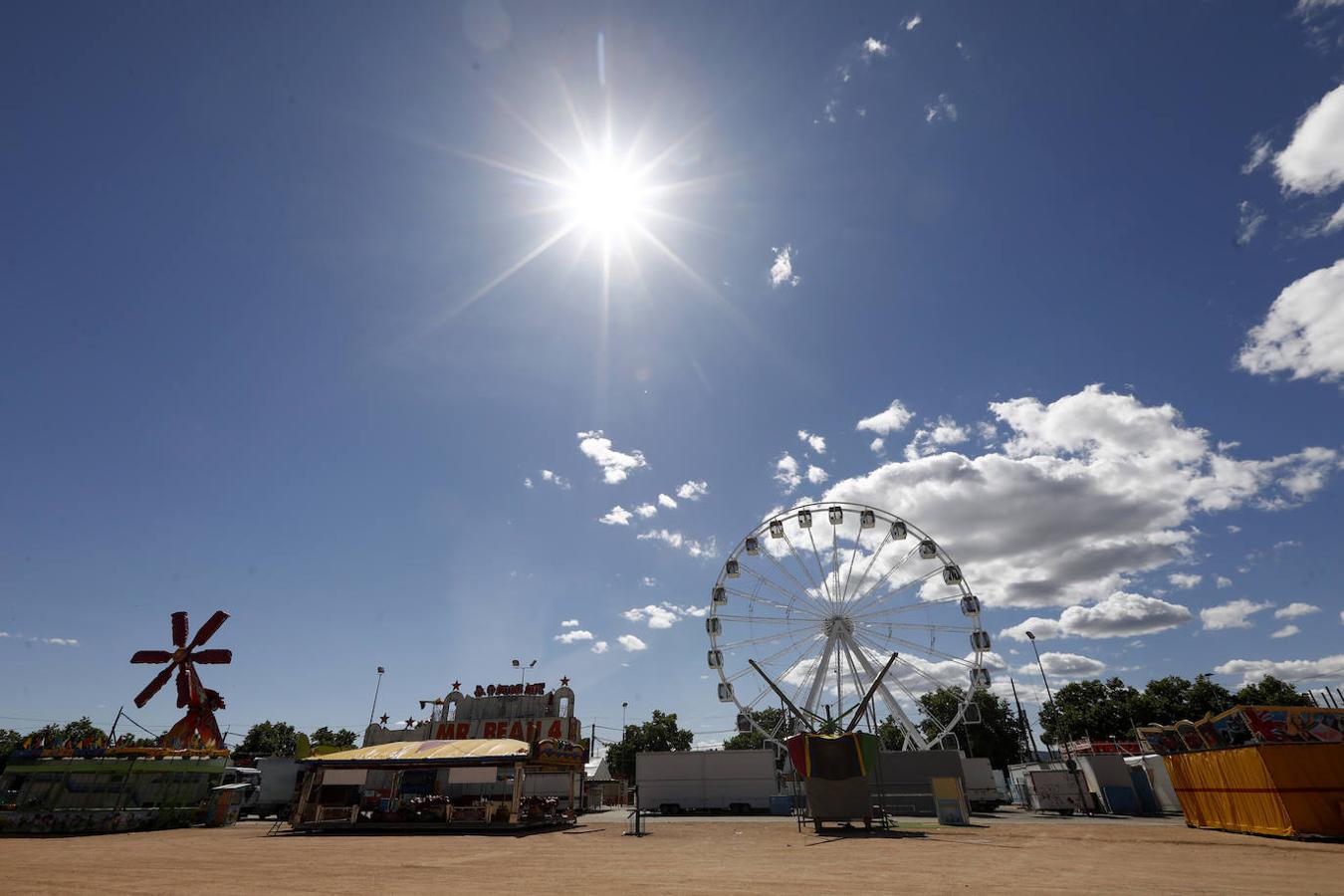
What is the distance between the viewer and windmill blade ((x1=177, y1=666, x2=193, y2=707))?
4719 centimetres

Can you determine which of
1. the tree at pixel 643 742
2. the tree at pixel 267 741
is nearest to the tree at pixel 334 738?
the tree at pixel 267 741

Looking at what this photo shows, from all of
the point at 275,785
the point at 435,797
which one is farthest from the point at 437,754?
the point at 275,785

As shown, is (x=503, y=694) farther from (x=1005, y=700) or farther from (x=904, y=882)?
(x=1005, y=700)

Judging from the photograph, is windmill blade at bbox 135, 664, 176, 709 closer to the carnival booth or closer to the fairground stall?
the fairground stall

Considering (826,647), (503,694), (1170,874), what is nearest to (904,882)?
(1170,874)

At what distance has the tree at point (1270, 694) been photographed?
2400 inches

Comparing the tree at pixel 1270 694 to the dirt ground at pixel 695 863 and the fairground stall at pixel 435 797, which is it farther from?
the fairground stall at pixel 435 797

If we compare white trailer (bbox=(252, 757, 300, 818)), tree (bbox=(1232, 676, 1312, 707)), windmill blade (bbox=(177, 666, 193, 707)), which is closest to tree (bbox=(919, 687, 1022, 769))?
tree (bbox=(1232, 676, 1312, 707))

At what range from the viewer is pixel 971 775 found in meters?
40.7

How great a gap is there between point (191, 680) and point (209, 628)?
3.87m

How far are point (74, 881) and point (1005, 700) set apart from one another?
3511 inches

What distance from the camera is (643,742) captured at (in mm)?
92500

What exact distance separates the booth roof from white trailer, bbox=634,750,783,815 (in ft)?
47.4

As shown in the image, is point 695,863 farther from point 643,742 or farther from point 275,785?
point 643,742
